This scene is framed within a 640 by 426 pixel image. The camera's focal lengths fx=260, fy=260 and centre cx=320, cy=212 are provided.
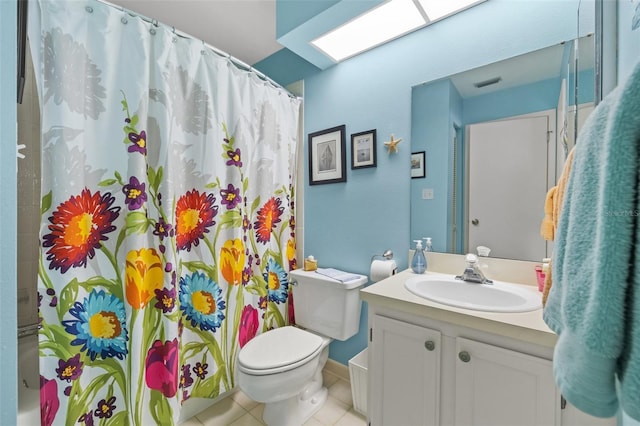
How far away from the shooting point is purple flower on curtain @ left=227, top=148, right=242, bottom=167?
153 cm

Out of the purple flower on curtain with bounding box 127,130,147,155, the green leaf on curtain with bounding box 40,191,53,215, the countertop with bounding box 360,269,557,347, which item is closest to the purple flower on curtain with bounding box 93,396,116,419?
the green leaf on curtain with bounding box 40,191,53,215

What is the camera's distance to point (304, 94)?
1.95 metres

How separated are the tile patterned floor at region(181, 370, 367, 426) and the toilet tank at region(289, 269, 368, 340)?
1.31 ft

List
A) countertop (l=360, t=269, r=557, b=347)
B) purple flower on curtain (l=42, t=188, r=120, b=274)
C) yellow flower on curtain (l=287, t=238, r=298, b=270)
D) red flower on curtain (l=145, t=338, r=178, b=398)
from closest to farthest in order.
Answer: countertop (l=360, t=269, r=557, b=347) < purple flower on curtain (l=42, t=188, r=120, b=274) < red flower on curtain (l=145, t=338, r=178, b=398) < yellow flower on curtain (l=287, t=238, r=298, b=270)

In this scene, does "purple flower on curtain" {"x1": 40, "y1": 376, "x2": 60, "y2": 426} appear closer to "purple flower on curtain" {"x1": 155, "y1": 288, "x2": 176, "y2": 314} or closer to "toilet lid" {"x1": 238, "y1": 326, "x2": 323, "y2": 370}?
"purple flower on curtain" {"x1": 155, "y1": 288, "x2": 176, "y2": 314}

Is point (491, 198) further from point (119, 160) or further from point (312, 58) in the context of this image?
point (119, 160)

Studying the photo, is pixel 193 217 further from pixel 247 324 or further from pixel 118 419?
pixel 118 419

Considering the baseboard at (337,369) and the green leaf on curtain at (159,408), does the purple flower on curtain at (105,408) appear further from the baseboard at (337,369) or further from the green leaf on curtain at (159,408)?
the baseboard at (337,369)

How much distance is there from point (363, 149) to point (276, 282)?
109cm

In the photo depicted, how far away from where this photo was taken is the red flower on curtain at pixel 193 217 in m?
1.36

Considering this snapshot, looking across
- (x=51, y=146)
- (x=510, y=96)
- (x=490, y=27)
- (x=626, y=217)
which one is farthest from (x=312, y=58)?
(x=626, y=217)

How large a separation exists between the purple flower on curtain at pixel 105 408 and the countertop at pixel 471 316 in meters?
1.20

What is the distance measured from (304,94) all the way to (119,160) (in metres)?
1.30

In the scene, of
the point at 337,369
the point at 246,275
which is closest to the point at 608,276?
the point at 246,275
